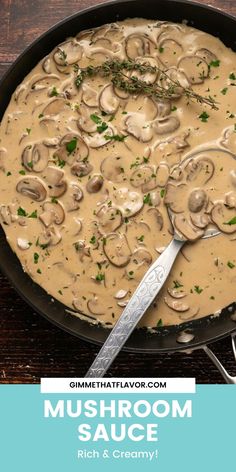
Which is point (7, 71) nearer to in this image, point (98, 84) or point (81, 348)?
point (98, 84)

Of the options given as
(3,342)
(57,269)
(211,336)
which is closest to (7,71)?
→ (57,269)

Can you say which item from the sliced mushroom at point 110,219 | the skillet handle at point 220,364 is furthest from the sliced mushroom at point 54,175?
the skillet handle at point 220,364

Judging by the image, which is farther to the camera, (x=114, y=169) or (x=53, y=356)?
(x=53, y=356)

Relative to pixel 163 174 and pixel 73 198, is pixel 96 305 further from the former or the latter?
pixel 163 174

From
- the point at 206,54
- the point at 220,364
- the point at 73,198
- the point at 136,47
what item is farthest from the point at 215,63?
the point at 220,364

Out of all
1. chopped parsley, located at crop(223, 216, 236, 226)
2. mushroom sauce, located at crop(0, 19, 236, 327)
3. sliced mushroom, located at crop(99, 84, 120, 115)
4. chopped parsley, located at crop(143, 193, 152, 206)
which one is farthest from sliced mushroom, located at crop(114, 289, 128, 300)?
sliced mushroom, located at crop(99, 84, 120, 115)

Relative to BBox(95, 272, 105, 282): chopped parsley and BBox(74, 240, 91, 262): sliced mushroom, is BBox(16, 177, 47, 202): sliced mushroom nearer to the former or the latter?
BBox(74, 240, 91, 262): sliced mushroom

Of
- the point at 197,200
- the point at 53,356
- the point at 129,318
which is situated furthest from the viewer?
the point at 53,356
